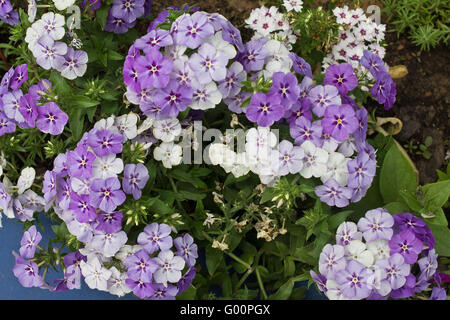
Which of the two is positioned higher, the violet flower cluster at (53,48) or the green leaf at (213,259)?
the violet flower cluster at (53,48)

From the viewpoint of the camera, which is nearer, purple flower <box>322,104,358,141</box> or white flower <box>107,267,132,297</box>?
purple flower <box>322,104,358,141</box>

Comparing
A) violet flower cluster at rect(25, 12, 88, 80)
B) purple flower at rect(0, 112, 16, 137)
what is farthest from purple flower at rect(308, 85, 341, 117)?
purple flower at rect(0, 112, 16, 137)

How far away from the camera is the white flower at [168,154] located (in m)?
3.29

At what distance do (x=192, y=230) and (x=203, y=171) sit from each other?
44 centimetres

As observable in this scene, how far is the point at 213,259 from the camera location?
3.59 m

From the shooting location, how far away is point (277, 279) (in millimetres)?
3914

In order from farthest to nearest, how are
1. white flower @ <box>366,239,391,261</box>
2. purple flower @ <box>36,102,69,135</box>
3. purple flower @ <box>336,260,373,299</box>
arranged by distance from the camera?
purple flower @ <box>36,102,69,135</box>, white flower @ <box>366,239,391,261</box>, purple flower @ <box>336,260,373,299</box>

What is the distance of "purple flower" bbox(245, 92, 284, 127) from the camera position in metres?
2.98

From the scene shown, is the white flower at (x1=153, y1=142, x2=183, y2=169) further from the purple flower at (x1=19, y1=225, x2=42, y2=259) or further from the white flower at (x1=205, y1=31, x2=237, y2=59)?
the purple flower at (x1=19, y1=225, x2=42, y2=259)

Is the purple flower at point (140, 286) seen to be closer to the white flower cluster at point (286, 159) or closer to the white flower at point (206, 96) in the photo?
the white flower cluster at point (286, 159)

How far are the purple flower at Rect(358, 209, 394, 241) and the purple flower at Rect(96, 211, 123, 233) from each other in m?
1.36

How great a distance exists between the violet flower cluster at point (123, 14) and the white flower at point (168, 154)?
3.11ft

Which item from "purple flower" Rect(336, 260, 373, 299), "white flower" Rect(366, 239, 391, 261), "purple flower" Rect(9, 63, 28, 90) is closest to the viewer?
"purple flower" Rect(336, 260, 373, 299)

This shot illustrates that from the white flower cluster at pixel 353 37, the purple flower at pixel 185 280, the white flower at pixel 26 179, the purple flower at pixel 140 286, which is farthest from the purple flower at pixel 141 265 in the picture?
the white flower cluster at pixel 353 37
